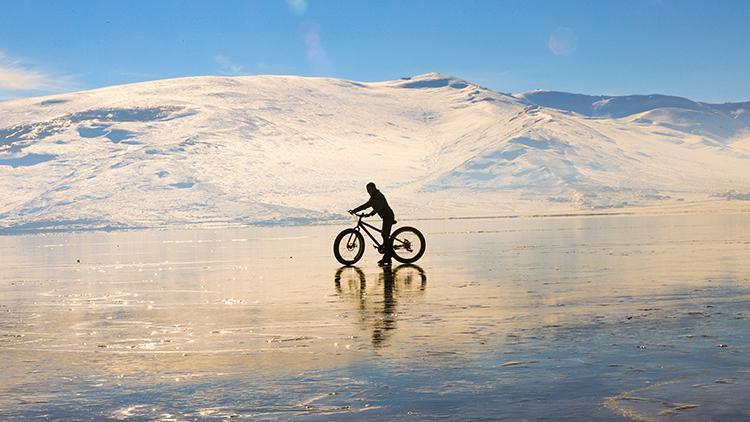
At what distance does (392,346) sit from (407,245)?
631 inches

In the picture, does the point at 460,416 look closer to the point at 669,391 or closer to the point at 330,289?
the point at 669,391

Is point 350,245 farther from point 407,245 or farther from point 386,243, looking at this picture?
point 407,245

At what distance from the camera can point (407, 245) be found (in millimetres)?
26438

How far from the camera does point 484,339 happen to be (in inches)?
424

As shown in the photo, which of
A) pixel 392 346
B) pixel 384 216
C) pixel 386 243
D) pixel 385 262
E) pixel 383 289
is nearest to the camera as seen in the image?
pixel 392 346

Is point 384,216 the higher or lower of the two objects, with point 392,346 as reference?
higher

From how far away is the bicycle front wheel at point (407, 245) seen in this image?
86.4ft

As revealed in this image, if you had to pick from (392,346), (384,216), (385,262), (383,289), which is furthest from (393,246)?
(392,346)

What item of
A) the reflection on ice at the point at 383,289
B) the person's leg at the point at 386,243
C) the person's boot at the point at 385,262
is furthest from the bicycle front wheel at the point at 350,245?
the reflection on ice at the point at 383,289

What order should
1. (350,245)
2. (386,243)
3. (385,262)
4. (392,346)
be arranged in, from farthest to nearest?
(350,245) → (386,243) → (385,262) → (392,346)

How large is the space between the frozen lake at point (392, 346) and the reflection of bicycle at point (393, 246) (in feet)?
17.2

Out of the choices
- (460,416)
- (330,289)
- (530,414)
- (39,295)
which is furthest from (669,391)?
(39,295)

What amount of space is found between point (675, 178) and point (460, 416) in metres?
190

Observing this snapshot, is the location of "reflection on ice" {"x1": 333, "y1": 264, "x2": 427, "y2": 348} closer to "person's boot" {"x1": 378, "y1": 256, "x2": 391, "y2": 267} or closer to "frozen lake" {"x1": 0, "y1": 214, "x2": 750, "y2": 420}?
"frozen lake" {"x1": 0, "y1": 214, "x2": 750, "y2": 420}
